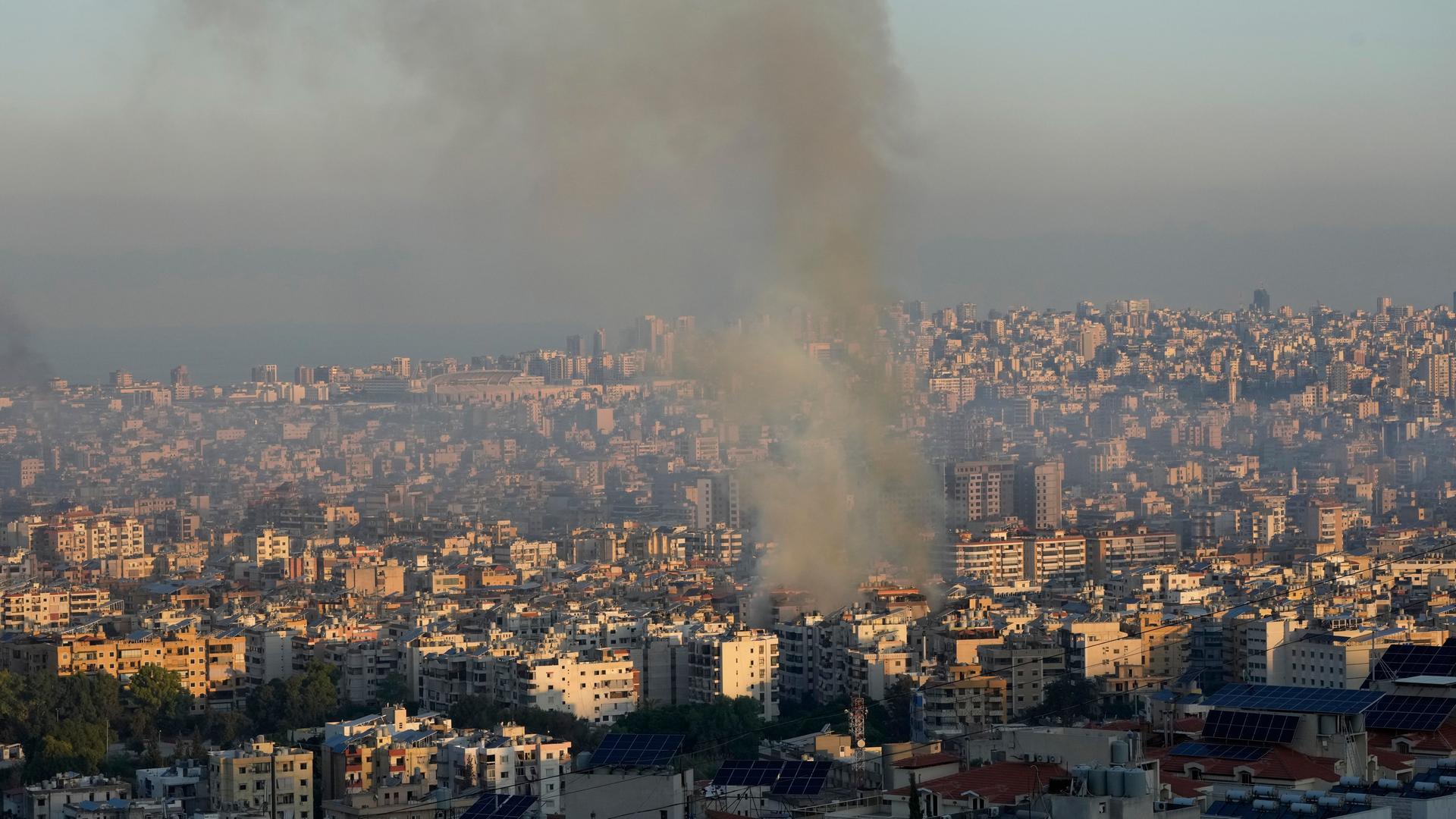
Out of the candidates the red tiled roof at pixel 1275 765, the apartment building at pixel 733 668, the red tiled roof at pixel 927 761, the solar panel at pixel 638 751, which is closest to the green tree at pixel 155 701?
the apartment building at pixel 733 668

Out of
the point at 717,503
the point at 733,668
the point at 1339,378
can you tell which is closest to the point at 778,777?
the point at 733,668

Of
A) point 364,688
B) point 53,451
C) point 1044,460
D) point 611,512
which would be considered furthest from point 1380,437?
point 364,688

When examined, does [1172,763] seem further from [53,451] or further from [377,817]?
[53,451]

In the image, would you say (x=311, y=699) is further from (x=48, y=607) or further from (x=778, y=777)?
(x=48, y=607)

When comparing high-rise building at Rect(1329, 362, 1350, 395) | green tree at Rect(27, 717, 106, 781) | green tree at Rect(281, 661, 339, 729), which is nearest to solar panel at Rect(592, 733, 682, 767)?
green tree at Rect(27, 717, 106, 781)

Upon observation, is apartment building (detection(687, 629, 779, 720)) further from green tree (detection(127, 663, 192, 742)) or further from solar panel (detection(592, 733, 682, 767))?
solar panel (detection(592, 733, 682, 767))
